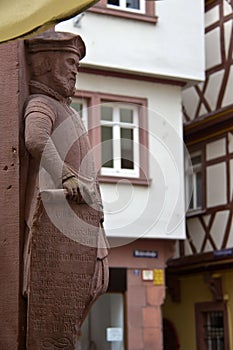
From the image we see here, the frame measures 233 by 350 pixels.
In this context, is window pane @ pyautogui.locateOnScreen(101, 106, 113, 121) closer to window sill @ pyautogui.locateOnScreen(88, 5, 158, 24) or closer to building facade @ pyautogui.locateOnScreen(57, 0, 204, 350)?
building facade @ pyautogui.locateOnScreen(57, 0, 204, 350)

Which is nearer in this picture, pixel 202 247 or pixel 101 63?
pixel 101 63

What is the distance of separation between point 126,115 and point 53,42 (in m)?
11.1

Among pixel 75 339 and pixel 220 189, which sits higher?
pixel 220 189

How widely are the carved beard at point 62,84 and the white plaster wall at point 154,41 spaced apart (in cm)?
1029

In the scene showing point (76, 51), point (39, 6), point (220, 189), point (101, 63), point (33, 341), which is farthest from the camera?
point (220, 189)

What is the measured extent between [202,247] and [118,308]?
2.69m

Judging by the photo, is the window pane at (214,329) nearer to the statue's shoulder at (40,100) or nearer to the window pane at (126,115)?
the window pane at (126,115)

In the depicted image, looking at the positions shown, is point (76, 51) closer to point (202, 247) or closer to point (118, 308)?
point (118, 308)

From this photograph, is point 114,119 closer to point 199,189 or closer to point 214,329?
point 199,189

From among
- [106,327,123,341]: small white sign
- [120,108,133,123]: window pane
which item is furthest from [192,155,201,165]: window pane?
[106,327,123,341]: small white sign

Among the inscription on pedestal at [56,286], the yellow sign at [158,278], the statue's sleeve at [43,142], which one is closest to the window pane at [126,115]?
the yellow sign at [158,278]

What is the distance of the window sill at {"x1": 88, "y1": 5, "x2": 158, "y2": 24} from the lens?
1596cm

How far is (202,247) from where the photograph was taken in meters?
18.4

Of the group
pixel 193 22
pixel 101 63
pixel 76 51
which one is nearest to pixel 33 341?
pixel 76 51
